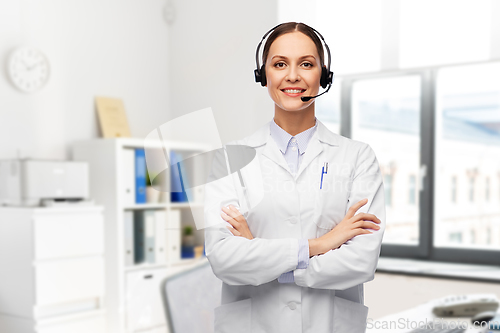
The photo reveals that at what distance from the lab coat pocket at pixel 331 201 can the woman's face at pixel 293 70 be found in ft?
0.45

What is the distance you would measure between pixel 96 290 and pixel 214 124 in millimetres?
2255

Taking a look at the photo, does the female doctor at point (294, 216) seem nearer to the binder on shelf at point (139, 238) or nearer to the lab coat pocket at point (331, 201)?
the lab coat pocket at point (331, 201)

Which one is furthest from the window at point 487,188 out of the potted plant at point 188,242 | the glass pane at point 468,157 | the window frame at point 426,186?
the potted plant at point 188,242

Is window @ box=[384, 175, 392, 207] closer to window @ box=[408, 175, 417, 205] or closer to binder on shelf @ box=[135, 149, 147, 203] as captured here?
window @ box=[408, 175, 417, 205]

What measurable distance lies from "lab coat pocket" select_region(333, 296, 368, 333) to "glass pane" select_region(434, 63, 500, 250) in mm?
2054

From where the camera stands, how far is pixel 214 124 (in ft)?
2.79

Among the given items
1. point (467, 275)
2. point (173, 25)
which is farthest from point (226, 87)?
point (467, 275)

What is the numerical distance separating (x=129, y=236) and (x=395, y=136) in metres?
1.73

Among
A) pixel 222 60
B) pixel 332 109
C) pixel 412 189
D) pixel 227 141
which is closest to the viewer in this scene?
pixel 227 141

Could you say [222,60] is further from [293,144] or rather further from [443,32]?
[293,144]

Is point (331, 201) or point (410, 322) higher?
point (331, 201)

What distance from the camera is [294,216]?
82cm

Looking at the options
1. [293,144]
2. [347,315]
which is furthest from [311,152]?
[347,315]

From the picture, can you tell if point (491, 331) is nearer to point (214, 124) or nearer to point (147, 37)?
point (214, 124)
